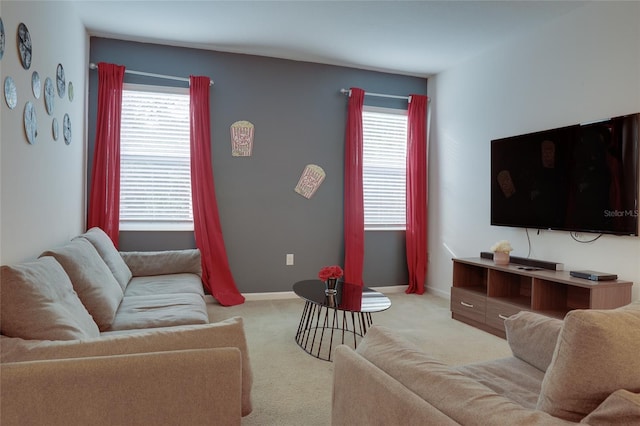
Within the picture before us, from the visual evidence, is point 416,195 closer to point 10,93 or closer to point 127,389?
point 10,93

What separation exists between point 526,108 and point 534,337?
2830 mm

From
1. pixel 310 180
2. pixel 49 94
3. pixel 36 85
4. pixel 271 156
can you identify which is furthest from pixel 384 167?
pixel 36 85

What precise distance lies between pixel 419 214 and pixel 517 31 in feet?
7.37

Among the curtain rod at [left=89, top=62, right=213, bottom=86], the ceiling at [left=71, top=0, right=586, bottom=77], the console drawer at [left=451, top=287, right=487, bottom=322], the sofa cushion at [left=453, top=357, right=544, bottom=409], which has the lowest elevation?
the console drawer at [left=451, top=287, right=487, bottom=322]

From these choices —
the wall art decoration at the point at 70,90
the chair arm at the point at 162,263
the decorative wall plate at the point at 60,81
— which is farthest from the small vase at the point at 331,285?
the wall art decoration at the point at 70,90

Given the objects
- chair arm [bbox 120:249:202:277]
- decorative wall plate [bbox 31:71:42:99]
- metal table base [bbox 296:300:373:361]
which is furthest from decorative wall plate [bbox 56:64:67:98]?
metal table base [bbox 296:300:373:361]

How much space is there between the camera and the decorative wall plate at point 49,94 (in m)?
2.68

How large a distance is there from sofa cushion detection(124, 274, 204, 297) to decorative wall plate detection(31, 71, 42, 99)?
1.40 meters

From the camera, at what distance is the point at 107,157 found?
13.6 ft

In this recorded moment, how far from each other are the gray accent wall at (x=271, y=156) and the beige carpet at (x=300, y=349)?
1.86ft

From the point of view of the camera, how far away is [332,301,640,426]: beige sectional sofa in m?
0.90

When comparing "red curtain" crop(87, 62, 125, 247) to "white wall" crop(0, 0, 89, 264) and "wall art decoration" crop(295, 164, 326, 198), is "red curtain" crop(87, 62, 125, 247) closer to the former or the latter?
"white wall" crop(0, 0, 89, 264)

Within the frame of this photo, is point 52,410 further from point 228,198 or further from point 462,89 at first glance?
point 462,89

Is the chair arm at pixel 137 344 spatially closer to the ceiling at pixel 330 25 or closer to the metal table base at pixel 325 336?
the metal table base at pixel 325 336
